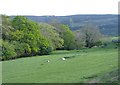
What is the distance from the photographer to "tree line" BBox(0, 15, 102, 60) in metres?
66.3

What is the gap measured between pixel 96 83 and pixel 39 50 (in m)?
54.0

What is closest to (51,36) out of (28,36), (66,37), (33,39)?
(66,37)

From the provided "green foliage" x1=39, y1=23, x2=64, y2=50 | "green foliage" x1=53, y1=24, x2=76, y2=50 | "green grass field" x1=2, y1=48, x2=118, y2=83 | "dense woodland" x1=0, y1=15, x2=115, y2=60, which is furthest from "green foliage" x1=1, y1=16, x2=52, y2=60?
"green grass field" x1=2, y1=48, x2=118, y2=83

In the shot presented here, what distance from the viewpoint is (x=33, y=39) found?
72375 mm

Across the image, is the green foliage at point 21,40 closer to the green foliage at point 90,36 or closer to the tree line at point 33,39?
the tree line at point 33,39

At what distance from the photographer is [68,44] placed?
91.4m

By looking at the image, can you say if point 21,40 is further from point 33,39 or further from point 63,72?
point 63,72

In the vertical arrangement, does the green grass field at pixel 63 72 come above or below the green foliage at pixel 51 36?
below

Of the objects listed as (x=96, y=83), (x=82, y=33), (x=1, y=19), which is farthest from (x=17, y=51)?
(x=96, y=83)

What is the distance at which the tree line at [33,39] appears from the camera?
2611 inches

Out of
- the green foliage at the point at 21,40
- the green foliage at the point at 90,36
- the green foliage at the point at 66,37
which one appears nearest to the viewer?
the green foliage at the point at 21,40

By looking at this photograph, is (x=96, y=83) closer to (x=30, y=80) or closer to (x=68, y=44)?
(x=30, y=80)

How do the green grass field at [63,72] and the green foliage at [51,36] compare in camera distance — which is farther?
the green foliage at [51,36]

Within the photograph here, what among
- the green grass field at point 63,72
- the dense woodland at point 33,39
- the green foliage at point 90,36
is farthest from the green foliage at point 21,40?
the green grass field at point 63,72
